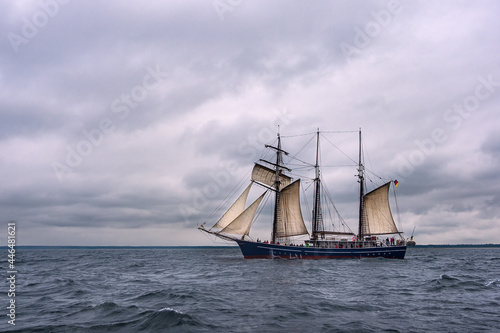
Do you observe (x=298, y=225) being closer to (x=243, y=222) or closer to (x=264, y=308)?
(x=243, y=222)

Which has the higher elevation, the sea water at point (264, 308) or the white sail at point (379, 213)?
the white sail at point (379, 213)

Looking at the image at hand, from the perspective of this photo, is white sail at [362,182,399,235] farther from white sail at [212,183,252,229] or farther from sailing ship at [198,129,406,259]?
white sail at [212,183,252,229]

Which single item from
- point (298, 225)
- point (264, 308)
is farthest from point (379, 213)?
point (264, 308)

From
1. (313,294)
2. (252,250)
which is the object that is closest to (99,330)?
(313,294)

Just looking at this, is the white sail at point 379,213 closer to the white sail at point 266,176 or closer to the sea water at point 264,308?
the white sail at point 266,176

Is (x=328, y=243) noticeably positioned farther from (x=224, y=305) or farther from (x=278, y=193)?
(x=224, y=305)

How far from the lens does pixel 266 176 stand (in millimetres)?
78125

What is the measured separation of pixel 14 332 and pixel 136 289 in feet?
49.3

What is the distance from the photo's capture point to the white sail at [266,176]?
77.6 metres

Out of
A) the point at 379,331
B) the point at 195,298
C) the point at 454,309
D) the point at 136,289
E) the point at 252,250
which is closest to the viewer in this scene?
the point at 379,331

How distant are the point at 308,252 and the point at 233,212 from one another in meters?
18.4

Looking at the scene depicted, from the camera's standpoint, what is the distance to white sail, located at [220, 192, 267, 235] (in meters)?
68.1

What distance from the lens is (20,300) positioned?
85.7ft

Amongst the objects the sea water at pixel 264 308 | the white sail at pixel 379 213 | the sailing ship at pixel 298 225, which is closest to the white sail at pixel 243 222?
the sailing ship at pixel 298 225
